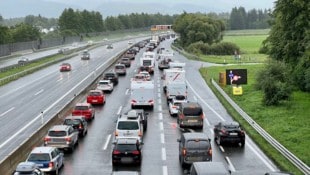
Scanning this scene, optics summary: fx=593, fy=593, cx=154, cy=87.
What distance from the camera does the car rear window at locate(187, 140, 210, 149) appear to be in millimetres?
30406

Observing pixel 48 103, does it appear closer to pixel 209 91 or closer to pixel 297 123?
pixel 209 91

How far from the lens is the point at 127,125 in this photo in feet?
124

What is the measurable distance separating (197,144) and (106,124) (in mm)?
17865

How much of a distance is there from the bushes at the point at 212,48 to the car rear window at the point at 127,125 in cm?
10703

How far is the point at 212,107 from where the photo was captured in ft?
187

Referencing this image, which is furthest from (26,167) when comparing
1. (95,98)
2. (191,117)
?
(95,98)

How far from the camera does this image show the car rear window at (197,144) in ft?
99.8

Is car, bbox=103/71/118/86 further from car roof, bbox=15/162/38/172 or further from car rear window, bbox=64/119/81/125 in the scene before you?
car roof, bbox=15/162/38/172

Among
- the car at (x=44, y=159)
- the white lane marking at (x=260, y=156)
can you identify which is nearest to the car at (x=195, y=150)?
the white lane marking at (x=260, y=156)

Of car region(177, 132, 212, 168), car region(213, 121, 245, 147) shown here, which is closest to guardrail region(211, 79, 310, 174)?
car region(213, 121, 245, 147)

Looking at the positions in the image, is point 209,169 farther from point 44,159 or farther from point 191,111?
point 191,111

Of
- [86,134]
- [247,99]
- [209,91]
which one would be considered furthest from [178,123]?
[209,91]

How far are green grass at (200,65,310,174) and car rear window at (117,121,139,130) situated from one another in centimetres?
801

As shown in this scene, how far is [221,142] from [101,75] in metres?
44.3
